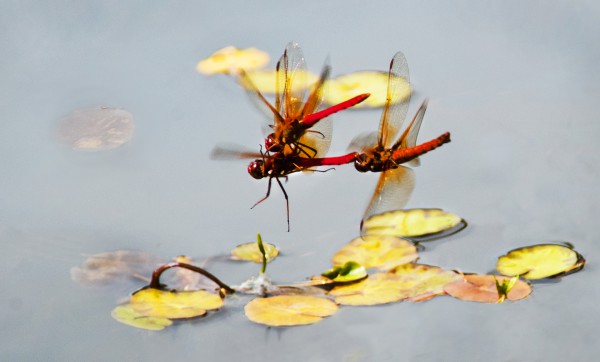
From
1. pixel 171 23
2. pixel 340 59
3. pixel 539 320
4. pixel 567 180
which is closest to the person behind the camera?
pixel 539 320

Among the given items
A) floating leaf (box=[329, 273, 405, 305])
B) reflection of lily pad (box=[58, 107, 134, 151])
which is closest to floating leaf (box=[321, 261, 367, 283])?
floating leaf (box=[329, 273, 405, 305])

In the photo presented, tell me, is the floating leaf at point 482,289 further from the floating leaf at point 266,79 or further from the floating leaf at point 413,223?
the floating leaf at point 266,79

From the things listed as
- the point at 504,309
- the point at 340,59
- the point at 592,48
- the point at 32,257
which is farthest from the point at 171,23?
the point at 504,309

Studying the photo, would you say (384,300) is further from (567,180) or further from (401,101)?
(567,180)

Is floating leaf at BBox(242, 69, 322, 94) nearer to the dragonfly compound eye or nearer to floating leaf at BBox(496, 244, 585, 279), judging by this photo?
the dragonfly compound eye

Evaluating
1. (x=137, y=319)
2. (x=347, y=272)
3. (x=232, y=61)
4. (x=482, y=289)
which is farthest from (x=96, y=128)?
(x=482, y=289)

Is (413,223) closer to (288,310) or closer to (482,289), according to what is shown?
(482,289)

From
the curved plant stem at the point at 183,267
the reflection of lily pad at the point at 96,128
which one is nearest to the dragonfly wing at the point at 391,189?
the curved plant stem at the point at 183,267
